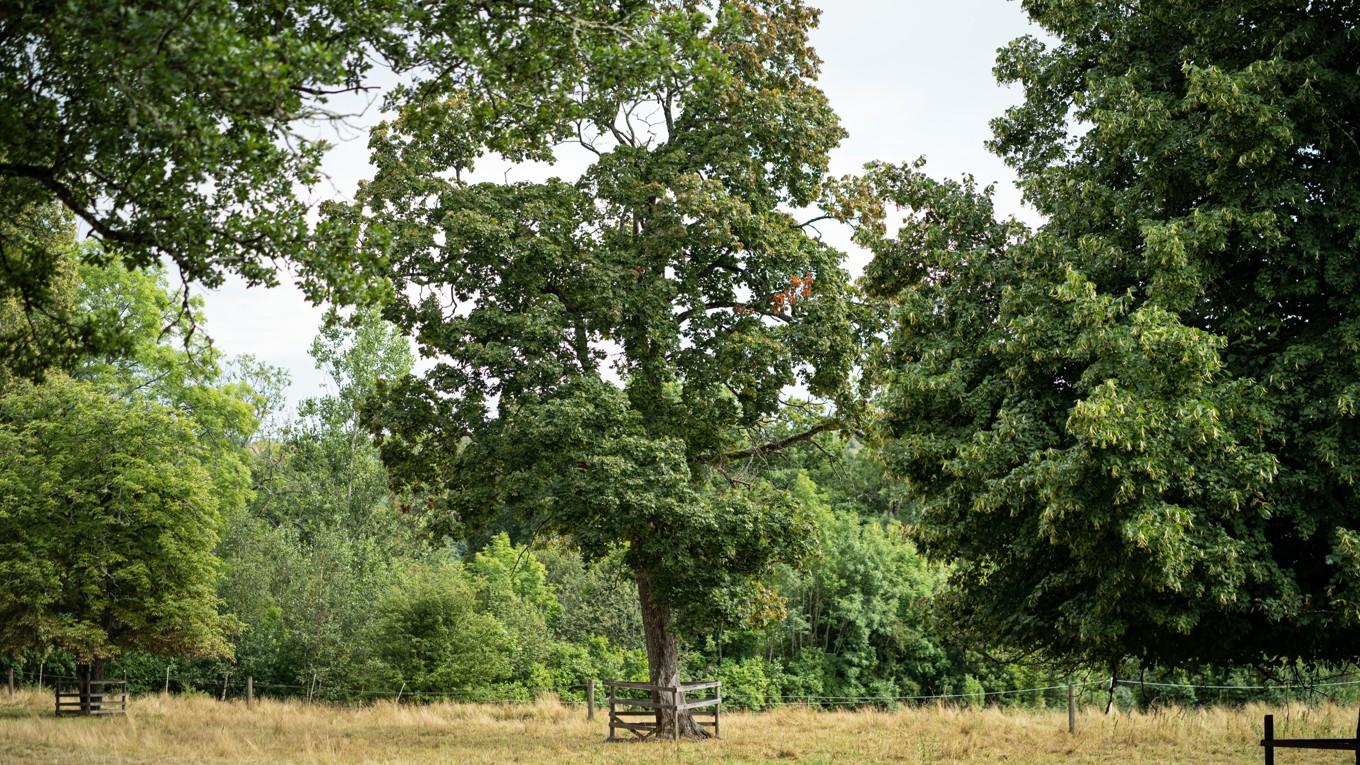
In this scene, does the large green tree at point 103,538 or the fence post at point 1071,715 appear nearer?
the fence post at point 1071,715

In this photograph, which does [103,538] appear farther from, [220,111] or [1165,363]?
[1165,363]

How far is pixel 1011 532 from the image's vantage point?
49.8 ft

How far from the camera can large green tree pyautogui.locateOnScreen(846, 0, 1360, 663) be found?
41.0 ft

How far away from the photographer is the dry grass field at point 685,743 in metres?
17.8

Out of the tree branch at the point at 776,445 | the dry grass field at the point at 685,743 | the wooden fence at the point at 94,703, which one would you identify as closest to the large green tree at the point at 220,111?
the dry grass field at the point at 685,743

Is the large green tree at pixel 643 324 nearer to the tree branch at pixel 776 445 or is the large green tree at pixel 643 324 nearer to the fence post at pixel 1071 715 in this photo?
the tree branch at pixel 776 445

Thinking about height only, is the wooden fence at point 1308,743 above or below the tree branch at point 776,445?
below

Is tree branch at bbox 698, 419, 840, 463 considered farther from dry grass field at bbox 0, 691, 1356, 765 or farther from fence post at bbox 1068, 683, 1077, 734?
fence post at bbox 1068, 683, 1077, 734

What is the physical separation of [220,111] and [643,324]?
12.0 meters

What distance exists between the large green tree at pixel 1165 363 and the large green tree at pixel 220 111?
702cm

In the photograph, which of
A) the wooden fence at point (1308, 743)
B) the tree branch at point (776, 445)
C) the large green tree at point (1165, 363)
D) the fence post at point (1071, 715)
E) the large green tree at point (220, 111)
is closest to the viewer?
the large green tree at point (220, 111)

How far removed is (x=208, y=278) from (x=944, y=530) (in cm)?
976

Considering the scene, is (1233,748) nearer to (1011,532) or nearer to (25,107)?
(1011,532)

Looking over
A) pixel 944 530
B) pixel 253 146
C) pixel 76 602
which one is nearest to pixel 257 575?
pixel 76 602
